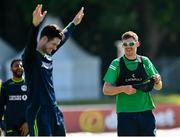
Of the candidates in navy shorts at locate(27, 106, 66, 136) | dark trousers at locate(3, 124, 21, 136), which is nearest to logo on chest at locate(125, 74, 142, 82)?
navy shorts at locate(27, 106, 66, 136)

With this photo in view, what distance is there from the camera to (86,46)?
44.5 meters

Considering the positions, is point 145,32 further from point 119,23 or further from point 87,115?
point 87,115

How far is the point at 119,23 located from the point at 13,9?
6954 millimetres

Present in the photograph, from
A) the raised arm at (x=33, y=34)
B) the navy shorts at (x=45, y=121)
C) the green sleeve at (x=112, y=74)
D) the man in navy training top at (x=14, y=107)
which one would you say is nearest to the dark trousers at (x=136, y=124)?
the green sleeve at (x=112, y=74)

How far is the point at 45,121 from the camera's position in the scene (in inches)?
338

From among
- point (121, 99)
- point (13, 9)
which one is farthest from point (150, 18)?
point (121, 99)

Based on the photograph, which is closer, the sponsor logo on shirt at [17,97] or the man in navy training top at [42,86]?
the man in navy training top at [42,86]

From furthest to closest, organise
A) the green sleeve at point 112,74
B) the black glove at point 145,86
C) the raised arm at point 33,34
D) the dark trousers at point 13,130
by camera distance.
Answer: the dark trousers at point 13,130
the green sleeve at point 112,74
the black glove at point 145,86
the raised arm at point 33,34

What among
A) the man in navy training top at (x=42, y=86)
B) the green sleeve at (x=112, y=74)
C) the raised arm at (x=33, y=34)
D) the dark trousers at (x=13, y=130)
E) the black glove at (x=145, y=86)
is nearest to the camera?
the raised arm at (x=33, y=34)

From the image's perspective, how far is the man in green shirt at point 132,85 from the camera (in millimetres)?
9305

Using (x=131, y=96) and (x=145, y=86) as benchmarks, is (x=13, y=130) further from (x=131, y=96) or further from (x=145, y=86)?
(x=145, y=86)

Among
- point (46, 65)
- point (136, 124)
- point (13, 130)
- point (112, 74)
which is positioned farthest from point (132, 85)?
point (13, 130)

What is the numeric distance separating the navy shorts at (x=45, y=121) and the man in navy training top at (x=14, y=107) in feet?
8.23

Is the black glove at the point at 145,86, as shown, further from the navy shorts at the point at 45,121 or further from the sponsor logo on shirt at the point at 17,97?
the sponsor logo on shirt at the point at 17,97
